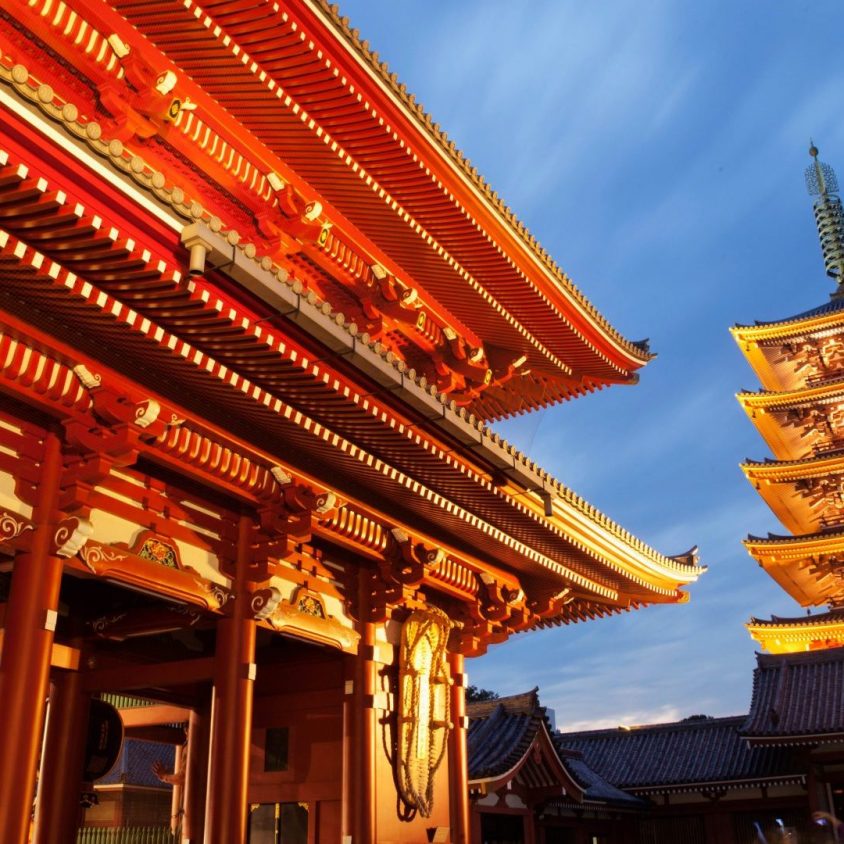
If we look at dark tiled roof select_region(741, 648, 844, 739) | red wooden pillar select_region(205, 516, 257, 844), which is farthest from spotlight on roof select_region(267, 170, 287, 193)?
dark tiled roof select_region(741, 648, 844, 739)

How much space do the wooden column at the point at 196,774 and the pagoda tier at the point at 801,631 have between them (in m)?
23.5

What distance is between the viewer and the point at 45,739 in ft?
36.7

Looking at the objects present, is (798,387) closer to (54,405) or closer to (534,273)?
(534,273)

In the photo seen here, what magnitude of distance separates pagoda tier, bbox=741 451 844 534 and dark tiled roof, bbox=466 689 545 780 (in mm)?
15192

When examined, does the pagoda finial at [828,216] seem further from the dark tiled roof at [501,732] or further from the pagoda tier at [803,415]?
the dark tiled roof at [501,732]

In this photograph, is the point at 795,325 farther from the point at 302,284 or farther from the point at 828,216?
the point at 302,284

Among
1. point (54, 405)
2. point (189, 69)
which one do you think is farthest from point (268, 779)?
point (189, 69)

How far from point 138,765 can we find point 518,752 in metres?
12.8

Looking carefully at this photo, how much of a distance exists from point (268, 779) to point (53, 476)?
623cm

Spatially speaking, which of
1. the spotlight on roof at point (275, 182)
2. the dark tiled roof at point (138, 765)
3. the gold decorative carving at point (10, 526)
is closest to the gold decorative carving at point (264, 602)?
the gold decorative carving at point (10, 526)

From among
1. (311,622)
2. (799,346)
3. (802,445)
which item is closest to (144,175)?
(311,622)

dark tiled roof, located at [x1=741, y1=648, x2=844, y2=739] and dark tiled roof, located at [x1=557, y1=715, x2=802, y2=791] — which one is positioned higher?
dark tiled roof, located at [x1=741, y1=648, x2=844, y2=739]

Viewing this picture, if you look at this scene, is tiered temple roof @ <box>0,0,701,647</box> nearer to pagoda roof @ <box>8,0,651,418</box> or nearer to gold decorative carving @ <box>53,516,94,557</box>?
pagoda roof @ <box>8,0,651,418</box>

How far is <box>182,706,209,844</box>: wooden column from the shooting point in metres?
12.8
